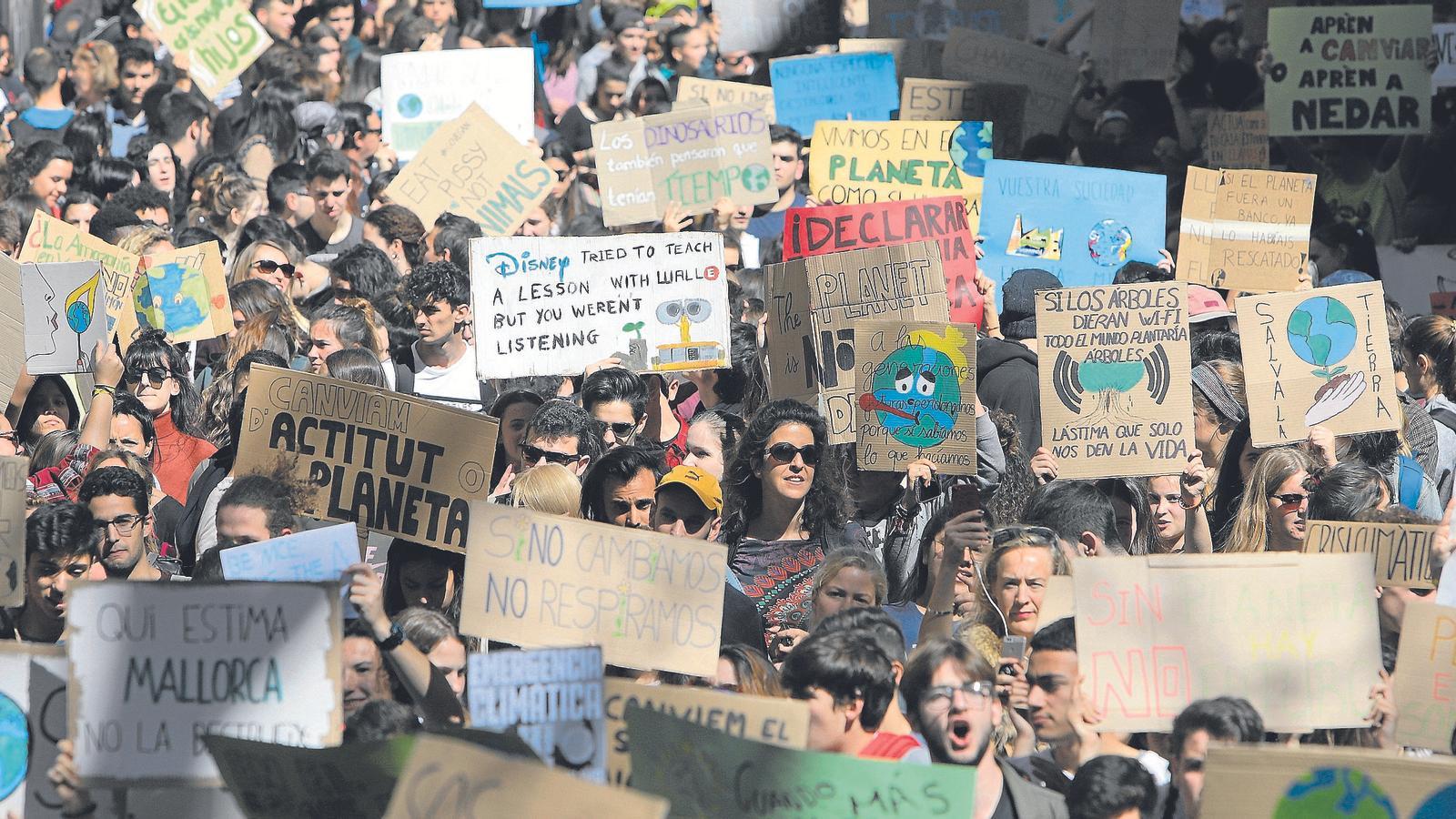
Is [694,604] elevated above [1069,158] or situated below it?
below

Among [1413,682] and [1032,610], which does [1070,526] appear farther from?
[1413,682]

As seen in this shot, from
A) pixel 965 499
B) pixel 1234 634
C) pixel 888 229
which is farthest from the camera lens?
pixel 888 229

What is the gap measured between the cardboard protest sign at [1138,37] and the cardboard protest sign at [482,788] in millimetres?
10291

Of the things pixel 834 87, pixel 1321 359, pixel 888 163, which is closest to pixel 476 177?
pixel 888 163

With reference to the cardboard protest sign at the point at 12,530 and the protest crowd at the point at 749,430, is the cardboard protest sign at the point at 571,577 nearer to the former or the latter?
the protest crowd at the point at 749,430

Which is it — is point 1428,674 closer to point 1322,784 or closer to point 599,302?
point 1322,784

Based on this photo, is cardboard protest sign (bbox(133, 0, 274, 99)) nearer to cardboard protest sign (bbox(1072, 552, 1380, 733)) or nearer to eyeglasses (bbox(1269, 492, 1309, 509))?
eyeglasses (bbox(1269, 492, 1309, 509))

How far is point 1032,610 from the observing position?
580cm

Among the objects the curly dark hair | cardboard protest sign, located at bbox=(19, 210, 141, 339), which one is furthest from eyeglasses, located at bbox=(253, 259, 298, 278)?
the curly dark hair

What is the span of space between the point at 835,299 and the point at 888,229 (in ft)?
3.33

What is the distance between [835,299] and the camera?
26.6ft

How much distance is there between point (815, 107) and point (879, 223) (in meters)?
3.92

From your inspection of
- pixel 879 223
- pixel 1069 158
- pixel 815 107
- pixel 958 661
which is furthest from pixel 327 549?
pixel 1069 158

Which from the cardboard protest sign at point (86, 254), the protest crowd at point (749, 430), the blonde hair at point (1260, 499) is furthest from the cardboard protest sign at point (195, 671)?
the cardboard protest sign at point (86, 254)
